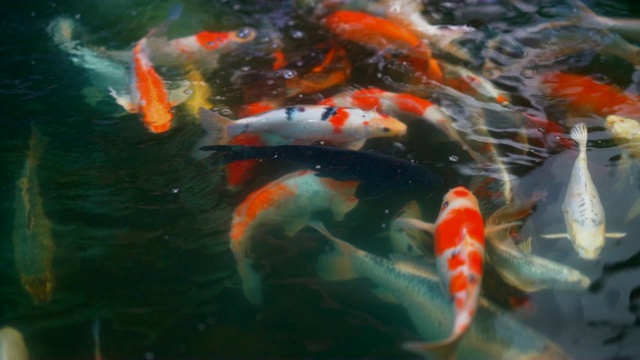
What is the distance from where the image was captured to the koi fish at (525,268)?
229 centimetres

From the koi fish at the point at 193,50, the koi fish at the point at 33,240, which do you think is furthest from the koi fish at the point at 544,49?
the koi fish at the point at 33,240

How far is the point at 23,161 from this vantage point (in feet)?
10.3

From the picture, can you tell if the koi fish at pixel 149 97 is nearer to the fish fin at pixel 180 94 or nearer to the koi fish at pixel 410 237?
the fish fin at pixel 180 94

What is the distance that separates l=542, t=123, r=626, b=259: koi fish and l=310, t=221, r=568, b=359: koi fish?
1.69 feet

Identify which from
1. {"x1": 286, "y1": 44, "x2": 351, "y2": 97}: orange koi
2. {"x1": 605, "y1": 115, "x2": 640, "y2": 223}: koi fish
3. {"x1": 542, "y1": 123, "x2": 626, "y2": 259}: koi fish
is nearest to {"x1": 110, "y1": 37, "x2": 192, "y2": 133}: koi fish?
{"x1": 286, "y1": 44, "x2": 351, "y2": 97}: orange koi

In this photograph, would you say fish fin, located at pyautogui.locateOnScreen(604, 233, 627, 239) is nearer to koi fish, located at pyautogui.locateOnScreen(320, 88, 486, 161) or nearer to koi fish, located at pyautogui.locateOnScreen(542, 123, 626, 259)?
koi fish, located at pyautogui.locateOnScreen(542, 123, 626, 259)

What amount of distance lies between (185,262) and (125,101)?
1427 mm

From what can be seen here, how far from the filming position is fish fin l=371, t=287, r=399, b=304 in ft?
7.78

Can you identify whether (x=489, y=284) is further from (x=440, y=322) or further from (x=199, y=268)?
(x=199, y=268)

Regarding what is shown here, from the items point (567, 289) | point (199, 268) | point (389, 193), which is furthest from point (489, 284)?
point (199, 268)

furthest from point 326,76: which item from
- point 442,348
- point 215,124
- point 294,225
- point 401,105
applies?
point 442,348

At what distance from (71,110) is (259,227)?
1745 mm

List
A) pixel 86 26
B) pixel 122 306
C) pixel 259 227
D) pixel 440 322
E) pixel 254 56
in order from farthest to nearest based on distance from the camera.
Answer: pixel 86 26, pixel 254 56, pixel 259 227, pixel 122 306, pixel 440 322

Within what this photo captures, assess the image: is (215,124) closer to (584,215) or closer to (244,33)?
(244,33)
